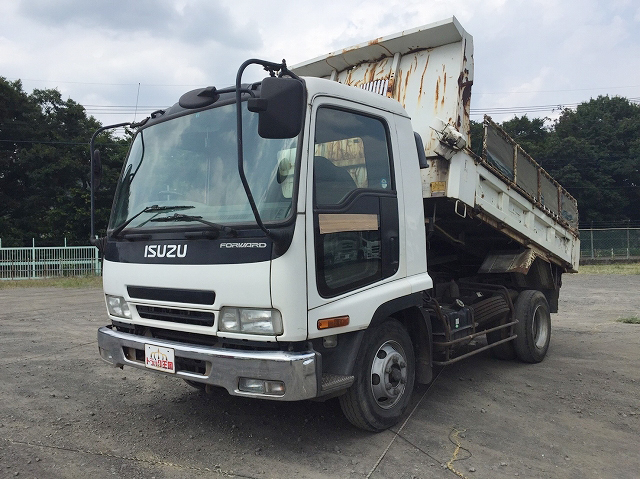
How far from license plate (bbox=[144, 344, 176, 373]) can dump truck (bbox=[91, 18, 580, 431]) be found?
0.04 ft

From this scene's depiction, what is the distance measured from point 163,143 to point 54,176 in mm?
27242

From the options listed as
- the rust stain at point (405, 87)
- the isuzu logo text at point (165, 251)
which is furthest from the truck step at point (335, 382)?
the rust stain at point (405, 87)

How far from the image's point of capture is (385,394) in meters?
3.97

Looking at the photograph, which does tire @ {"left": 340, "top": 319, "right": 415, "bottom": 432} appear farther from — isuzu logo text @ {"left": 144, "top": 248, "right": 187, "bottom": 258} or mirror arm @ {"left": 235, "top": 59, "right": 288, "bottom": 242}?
isuzu logo text @ {"left": 144, "top": 248, "right": 187, "bottom": 258}

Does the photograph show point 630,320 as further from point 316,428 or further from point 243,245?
point 243,245

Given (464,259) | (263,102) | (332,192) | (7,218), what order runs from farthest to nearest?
1. (7,218)
2. (464,259)
3. (332,192)
4. (263,102)

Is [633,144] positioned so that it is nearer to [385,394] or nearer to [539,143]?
[539,143]

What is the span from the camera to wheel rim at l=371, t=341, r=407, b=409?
12.9ft

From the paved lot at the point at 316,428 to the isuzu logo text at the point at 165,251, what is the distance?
4.36 feet

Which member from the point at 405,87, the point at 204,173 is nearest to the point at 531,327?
the point at 405,87

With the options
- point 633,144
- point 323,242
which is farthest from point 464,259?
point 633,144

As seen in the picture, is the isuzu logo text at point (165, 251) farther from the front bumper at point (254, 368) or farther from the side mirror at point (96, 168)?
the side mirror at point (96, 168)

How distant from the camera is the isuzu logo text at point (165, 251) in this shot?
11.8 feet

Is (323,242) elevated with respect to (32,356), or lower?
elevated
